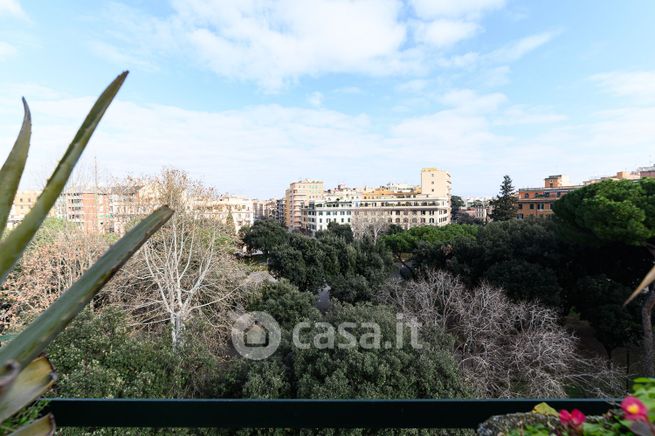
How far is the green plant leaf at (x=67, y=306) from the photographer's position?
→ 1.31ft

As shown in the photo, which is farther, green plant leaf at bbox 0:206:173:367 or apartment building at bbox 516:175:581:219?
apartment building at bbox 516:175:581:219

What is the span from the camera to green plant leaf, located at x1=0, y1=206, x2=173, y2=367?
40 cm

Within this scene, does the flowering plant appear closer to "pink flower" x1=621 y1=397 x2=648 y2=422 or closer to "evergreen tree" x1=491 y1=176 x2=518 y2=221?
"pink flower" x1=621 y1=397 x2=648 y2=422

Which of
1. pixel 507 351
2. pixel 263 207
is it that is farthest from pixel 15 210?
pixel 263 207

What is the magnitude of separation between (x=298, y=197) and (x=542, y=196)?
3194 centimetres

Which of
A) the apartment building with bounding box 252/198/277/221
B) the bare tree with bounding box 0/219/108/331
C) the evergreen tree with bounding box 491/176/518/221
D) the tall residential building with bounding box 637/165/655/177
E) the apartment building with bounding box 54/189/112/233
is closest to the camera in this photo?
the bare tree with bounding box 0/219/108/331

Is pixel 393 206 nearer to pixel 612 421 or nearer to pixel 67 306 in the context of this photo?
pixel 612 421

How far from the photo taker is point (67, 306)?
0.41 metres

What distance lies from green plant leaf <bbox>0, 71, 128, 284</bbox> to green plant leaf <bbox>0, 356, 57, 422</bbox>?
0.14 metres

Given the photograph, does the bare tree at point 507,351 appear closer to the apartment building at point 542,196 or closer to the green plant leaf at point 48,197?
the green plant leaf at point 48,197

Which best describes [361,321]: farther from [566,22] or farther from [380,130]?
[380,130]

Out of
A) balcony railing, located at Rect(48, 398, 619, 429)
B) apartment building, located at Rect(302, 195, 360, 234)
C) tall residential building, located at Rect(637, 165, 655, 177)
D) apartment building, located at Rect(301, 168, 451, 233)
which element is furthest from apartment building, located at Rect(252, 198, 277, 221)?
balcony railing, located at Rect(48, 398, 619, 429)

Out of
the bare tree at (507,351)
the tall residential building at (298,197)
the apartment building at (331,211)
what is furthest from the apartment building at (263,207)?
the bare tree at (507,351)

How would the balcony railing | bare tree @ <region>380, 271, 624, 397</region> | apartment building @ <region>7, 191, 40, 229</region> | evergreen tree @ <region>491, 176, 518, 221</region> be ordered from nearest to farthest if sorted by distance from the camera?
apartment building @ <region>7, 191, 40, 229</region> < the balcony railing < bare tree @ <region>380, 271, 624, 397</region> < evergreen tree @ <region>491, 176, 518, 221</region>
